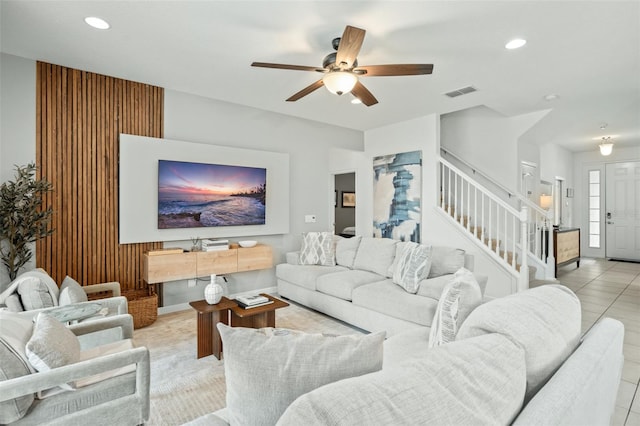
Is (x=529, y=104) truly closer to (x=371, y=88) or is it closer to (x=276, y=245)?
(x=371, y=88)

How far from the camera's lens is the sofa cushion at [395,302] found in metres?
2.81

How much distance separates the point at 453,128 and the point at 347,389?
5.81m

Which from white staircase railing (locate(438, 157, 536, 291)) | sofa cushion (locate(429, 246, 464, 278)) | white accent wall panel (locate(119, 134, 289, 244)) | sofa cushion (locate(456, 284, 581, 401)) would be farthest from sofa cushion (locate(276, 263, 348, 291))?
sofa cushion (locate(456, 284, 581, 401))

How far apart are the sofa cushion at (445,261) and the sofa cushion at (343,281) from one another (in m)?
0.61

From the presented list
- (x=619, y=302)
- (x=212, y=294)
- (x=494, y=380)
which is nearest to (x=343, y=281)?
(x=212, y=294)

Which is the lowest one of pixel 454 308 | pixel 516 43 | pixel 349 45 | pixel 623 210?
pixel 454 308

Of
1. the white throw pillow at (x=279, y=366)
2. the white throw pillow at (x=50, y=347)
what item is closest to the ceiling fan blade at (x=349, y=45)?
the white throw pillow at (x=279, y=366)

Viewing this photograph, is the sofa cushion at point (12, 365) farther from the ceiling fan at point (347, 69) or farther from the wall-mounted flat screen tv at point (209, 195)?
the wall-mounted flat screen tv at point (209, 195)

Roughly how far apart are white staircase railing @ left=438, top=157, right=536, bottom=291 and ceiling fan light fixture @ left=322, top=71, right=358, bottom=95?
252cm

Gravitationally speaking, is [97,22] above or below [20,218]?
above

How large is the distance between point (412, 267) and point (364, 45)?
2.14 meters

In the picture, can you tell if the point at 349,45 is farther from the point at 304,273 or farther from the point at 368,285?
the point at 304,273

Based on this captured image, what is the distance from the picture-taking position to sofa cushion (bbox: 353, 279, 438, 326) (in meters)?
2.81

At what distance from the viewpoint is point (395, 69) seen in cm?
253
